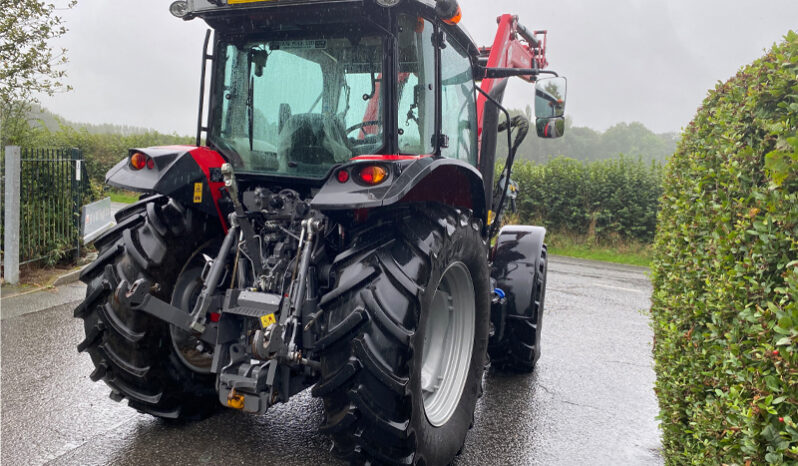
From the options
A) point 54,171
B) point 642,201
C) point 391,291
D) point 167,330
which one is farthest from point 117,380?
point 642,201

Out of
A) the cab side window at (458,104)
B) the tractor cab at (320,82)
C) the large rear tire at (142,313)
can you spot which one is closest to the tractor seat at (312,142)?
the tractor cab at (320,82)

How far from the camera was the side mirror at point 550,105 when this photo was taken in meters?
4.21

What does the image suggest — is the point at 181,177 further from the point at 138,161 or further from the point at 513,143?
the point at 513,143

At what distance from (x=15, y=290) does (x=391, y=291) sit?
5.87 m

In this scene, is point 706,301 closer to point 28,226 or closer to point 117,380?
point 117,380

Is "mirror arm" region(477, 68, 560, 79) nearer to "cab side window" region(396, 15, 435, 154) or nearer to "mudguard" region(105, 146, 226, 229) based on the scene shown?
"cab side window" region(396, 15, 435, 154)

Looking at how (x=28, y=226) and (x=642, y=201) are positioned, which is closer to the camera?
(x=28, y=226)

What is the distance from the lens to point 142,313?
10.6 feet

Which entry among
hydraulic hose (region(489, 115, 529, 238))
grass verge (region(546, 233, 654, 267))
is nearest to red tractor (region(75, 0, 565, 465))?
hydraulic hose (region(489, 115, 529, 238))

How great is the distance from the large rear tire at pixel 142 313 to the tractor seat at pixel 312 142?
0.68 m

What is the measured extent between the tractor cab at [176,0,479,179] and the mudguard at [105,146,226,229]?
0.14 m

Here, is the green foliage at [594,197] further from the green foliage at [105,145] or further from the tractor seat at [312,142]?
the green foliage at [105,145]

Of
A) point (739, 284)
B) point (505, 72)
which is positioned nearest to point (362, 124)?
point (505, 72)

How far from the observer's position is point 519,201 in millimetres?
14867
